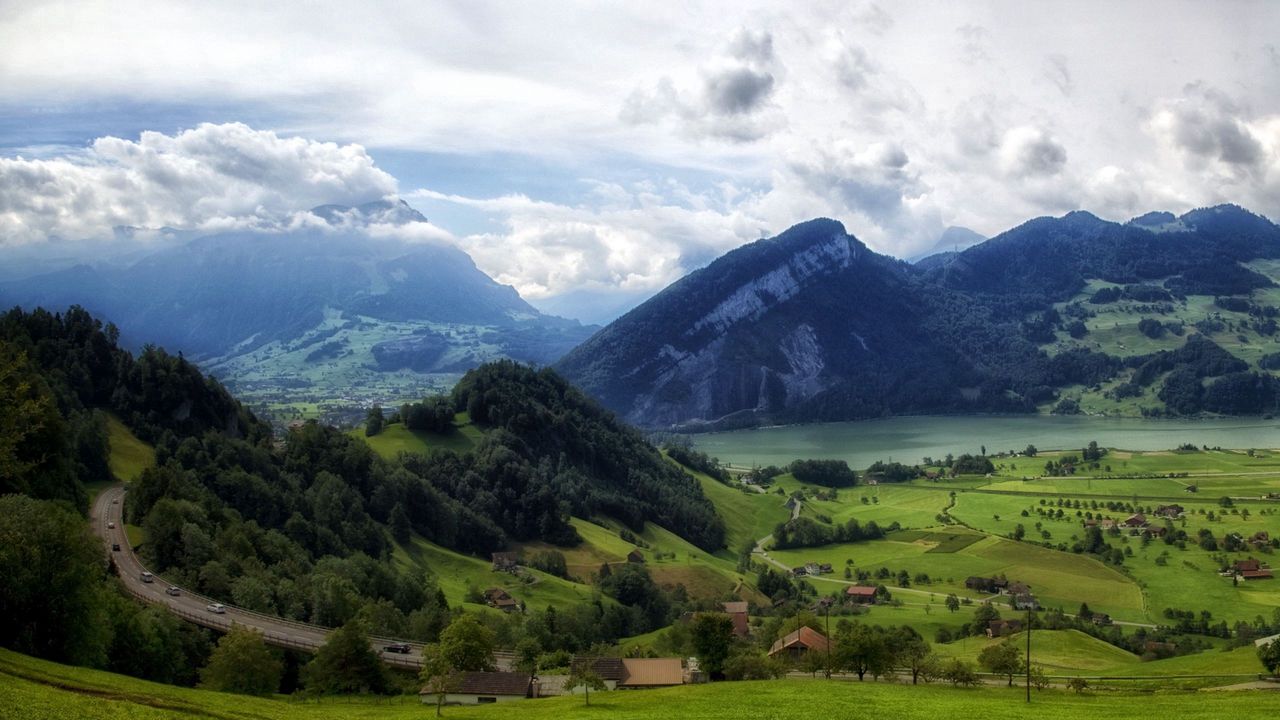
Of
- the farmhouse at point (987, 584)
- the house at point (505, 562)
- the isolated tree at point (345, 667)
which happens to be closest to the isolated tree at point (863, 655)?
the isolated tree at point (345, 667)

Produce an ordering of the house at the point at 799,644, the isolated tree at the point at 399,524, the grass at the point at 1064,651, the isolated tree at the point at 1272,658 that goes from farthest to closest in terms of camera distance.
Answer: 1. the isolated tree at the point at 399,524
2. the grass at the point at 1064,651
3. the house at the point at 799,644
4. the isolated tree at the point at 1272,658

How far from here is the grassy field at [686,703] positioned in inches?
1008

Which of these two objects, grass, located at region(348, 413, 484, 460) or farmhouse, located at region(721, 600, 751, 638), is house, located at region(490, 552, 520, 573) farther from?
grass, located at region(348, 413, 484, 460)

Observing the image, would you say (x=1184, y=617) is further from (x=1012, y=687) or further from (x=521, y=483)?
(x=521, y=483)

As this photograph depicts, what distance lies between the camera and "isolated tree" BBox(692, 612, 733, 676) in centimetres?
5109

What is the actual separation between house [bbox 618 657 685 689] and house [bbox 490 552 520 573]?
1658 inches

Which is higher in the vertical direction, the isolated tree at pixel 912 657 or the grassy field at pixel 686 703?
the grassy field at pixel 686 703

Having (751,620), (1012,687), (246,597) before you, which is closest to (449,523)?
(751,620)

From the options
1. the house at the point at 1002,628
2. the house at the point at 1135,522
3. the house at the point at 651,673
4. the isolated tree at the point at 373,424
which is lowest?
the house at the point at 1002,628

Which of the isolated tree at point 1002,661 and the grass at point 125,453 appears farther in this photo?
the grass at point 125,453

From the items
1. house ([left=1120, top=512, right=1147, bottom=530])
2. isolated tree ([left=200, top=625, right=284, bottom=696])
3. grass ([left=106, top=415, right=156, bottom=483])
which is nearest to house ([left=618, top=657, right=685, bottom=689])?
isolated tree ([left=200, top=625, right=284, bottom=696])

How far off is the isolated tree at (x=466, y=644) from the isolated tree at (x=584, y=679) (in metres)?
4.62

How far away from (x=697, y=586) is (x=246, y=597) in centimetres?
5824

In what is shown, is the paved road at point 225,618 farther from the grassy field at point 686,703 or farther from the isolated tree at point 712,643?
the isolated tree at point 712,643
